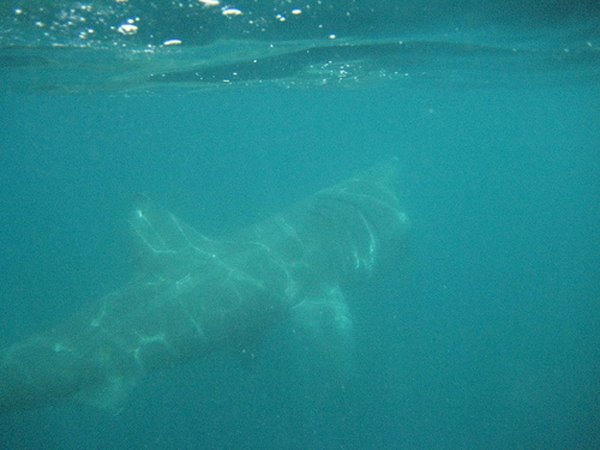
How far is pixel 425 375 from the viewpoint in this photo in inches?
694

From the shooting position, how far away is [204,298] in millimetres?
11547

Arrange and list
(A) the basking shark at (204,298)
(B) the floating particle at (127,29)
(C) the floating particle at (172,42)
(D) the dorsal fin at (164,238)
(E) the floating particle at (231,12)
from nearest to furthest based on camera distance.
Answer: (A) the basking shark at (204,298) < (E) the floating particle at (231,12) < (D) the dorsal fin at (164,238) < (B) the floating particle at (127,29) < (C) the floating particle at (172,42)

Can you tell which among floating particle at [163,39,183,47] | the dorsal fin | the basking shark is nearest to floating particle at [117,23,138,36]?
floating particle at [163,39,183,47]

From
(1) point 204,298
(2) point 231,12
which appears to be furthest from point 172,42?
(1) point 204,298

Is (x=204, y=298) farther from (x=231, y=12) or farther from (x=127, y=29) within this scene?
(x=127, y=29)

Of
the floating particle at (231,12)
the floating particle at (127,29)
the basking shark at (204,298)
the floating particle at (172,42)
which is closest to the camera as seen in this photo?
the basking shark at (204,298)

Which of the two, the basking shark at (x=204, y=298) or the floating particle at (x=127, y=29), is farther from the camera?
the floating particle at (x=127, y=29)

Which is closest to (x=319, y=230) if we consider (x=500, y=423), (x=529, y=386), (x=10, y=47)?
(x=500, y=423)

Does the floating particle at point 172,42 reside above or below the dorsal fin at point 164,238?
above

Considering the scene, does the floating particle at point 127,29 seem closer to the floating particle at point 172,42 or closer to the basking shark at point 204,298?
the floating particle at point 172,42

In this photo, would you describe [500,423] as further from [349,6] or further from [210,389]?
[349,6]

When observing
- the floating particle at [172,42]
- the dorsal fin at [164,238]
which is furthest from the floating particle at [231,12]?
the dorsal fin at [164,238]

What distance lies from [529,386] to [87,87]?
26.9 meters

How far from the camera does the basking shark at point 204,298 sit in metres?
10.1
